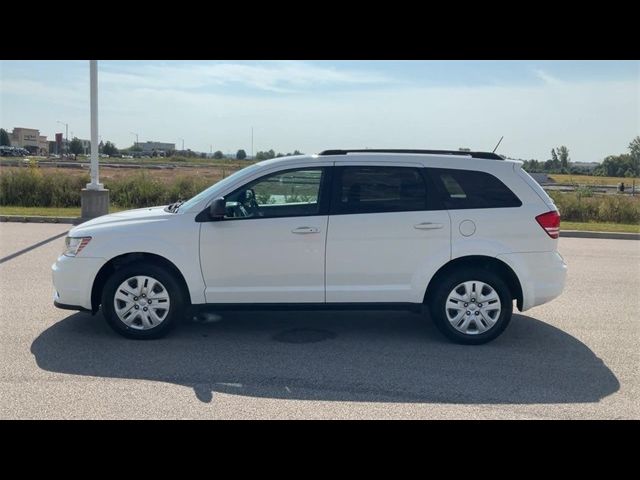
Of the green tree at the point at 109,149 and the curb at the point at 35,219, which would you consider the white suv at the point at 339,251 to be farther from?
the green tree at the point at 109,149

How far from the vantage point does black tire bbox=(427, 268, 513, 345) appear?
580cm

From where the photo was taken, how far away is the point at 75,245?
582 centimetres

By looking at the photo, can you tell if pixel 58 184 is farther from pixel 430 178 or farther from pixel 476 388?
pixel 476 388

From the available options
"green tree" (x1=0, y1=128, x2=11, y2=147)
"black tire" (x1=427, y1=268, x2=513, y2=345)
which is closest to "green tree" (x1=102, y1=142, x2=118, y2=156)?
"green tree" (x1=0, y1=128, x2=11, y2=147)

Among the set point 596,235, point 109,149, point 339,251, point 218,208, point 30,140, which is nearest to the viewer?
point 218,208

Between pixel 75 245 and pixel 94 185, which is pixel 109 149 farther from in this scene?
pixel 75 245

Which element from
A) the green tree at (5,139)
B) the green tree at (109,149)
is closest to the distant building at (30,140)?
the green tree at (5,139)

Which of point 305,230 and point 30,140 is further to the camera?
point 30,140

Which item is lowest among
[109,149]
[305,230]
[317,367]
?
[317,367]

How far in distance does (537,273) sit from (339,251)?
1.99 metres

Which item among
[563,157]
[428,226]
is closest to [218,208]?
[428,226]

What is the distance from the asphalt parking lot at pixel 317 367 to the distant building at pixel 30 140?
233 ft

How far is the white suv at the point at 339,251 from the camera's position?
18.9 feet

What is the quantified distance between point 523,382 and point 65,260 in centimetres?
442
